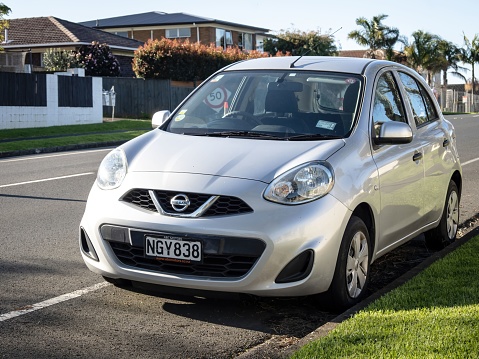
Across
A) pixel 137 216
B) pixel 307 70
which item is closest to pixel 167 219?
pixel 137 216

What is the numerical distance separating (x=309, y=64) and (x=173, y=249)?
244 cm

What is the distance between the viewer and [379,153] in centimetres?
616

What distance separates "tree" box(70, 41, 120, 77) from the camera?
45.7 metres

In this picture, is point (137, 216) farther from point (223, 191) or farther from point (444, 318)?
point (444, 318)

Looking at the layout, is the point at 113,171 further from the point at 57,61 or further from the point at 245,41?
the point at 245,41

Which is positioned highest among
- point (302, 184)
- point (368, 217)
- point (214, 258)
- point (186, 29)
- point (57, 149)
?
point (186, 29)

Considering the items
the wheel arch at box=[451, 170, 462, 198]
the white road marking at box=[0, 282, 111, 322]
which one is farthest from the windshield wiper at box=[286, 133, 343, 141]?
the wheel arch at box=[451, 170, 462, 198]

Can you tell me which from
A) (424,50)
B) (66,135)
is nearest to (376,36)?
(424,50)

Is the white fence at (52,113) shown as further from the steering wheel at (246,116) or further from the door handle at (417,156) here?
the door handle at (417,156)

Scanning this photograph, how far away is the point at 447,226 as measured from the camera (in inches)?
302

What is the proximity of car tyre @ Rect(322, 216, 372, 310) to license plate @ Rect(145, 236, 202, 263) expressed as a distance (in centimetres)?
93

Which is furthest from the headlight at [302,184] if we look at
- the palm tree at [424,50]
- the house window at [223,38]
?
the palm tree at [424,50]

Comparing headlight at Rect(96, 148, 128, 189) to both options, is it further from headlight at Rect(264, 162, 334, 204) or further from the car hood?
headlight at Rect(264, 162, 334, 204)

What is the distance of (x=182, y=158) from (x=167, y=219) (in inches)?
23.3
